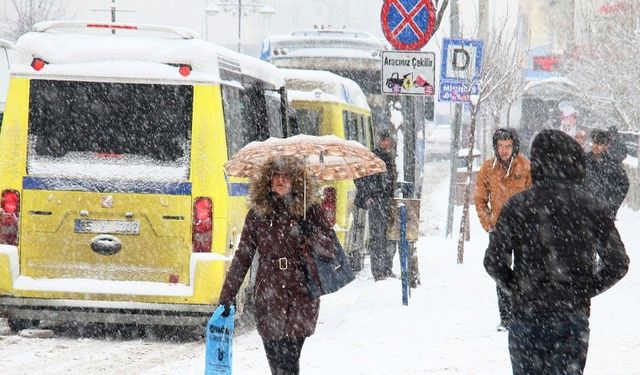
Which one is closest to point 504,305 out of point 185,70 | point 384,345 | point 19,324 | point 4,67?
point 384,345

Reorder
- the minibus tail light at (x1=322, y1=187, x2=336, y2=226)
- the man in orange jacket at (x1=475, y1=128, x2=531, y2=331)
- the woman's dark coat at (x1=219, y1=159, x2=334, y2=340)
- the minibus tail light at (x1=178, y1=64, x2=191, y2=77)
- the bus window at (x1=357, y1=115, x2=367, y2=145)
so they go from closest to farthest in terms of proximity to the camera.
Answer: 1. the woman's dark coat at (x1=219, y1=159, x2=334, y2=340)
2. the man in orange jacket at (x1=475, y1=128, x2=531, y2=331)
3. the minibus tail light at (x1=178, y1=64, x2=191, y2=77)
4. the minibus tail light at (x1=322, y1=187, x2=336, y2=226)
5. the bus window at (x1=357, y1=115, x2=367, y2=145)

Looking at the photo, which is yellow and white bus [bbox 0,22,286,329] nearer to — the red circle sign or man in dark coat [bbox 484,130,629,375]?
the red circle sign

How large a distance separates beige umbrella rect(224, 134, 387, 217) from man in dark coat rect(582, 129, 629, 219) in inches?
164

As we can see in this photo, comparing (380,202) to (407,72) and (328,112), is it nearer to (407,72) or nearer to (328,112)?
(328,112)

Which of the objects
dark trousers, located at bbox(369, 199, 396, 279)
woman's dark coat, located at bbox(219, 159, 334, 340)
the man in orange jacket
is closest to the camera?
woman's dark coat, located at bbox(219, 159, 334, 340)

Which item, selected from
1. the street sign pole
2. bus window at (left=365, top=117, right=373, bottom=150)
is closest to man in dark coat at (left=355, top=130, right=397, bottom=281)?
the street sign pole

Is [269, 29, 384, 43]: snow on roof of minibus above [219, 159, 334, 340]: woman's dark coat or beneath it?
above

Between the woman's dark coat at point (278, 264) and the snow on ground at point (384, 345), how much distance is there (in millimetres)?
2374

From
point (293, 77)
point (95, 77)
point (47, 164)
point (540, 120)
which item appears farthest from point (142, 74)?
point (540, 120)

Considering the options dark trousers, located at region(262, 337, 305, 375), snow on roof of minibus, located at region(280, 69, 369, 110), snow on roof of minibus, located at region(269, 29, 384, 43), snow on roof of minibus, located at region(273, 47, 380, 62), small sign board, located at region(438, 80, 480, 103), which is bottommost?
dark trousers, located at region(262, 337, 305, 375)

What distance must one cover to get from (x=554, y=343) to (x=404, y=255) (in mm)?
7709

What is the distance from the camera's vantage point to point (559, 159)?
19.5ft

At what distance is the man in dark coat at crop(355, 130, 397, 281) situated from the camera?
1611 centimetres

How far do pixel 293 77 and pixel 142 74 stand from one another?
20.3 feet
